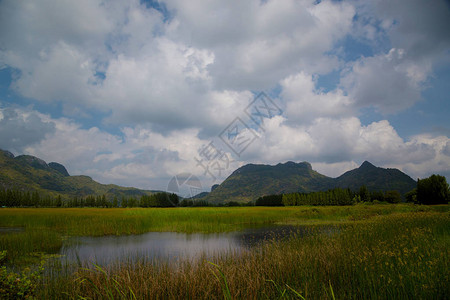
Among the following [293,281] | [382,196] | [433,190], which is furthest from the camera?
[382,196]

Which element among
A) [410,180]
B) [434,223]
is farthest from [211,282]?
[410,180]

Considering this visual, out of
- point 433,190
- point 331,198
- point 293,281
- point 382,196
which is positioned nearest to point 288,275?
point 293,281

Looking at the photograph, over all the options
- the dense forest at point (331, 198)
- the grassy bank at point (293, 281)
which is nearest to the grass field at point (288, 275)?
the grassy bank at point (293, 281)

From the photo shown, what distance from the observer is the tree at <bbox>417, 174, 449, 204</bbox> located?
2056 inches

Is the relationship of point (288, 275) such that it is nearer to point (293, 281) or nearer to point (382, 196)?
point (293, 281)

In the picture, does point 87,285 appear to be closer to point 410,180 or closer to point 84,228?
point 84,228

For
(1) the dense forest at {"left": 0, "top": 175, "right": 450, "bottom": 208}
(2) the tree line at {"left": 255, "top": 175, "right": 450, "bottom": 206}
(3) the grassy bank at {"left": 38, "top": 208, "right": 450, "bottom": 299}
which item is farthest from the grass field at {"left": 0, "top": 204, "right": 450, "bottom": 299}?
(1) the dense forest at {"left": 0, "top": 175, "right": 450, "bottom": 208}

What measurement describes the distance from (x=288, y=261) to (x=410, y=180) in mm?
246979

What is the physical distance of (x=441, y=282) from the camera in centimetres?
444

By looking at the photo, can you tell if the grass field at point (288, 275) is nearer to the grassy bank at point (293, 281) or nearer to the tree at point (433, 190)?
the grassy bank at point (293, 281)

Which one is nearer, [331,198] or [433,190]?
[433,190]

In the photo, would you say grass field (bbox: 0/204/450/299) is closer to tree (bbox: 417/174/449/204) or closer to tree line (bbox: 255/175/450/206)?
A: tree line (bbox: 255/175/450/206)

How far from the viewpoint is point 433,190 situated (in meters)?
53.7

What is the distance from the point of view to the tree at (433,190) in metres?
52.2
